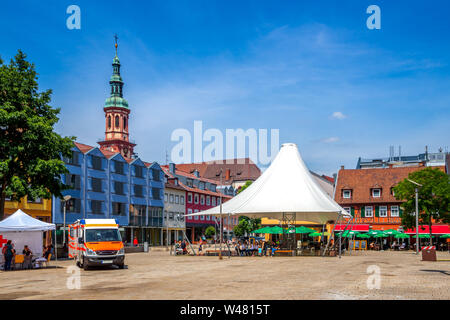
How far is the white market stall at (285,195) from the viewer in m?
36.6

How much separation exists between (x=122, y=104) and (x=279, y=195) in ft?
268

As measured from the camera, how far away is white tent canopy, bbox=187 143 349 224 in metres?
36.6

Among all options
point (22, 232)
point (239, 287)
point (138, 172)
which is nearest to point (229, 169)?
point (138, 172)

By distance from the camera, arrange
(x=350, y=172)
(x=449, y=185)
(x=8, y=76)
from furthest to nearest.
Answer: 1. (x=350, y=172)
2. (x=449, y=185)
3. (x=8, y=76)

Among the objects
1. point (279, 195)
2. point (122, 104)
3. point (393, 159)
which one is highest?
point (122, 104)

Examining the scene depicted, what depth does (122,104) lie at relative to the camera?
11438cm

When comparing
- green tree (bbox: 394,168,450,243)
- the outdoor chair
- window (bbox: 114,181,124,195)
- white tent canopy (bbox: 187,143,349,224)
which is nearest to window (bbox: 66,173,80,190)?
window (bbox: 114,181,124,195)

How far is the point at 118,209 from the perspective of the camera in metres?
69.4

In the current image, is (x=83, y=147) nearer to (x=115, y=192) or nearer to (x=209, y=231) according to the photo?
(x=115, y=192)

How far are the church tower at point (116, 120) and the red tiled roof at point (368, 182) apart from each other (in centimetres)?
5412

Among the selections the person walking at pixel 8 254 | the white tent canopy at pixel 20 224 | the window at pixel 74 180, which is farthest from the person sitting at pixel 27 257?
the window at pixel 74 180

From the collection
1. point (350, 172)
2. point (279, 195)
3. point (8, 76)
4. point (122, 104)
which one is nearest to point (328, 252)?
point (279, 195)

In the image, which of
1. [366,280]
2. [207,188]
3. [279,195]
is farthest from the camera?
[207,188]
